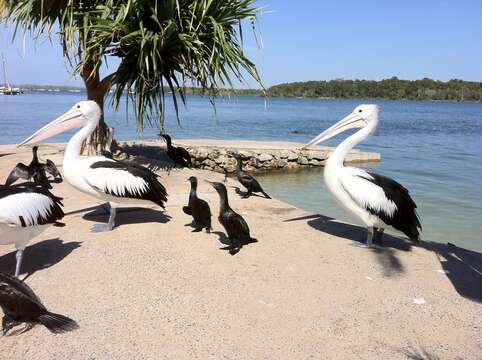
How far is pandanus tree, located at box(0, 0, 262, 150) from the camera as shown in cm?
738

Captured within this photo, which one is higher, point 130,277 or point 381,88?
point 381,88

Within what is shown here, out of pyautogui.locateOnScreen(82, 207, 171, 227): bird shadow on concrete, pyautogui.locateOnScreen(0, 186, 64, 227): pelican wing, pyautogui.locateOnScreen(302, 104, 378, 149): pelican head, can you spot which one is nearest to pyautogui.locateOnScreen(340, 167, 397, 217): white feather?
pyautogui.locateOnScreen(302, 104, 378, 149): pelican head

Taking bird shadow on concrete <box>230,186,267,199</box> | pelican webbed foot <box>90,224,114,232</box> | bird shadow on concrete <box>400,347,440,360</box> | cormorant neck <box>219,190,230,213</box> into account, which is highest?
cormorant neck <box>219,190,230,213</box>

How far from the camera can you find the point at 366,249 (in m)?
4.75

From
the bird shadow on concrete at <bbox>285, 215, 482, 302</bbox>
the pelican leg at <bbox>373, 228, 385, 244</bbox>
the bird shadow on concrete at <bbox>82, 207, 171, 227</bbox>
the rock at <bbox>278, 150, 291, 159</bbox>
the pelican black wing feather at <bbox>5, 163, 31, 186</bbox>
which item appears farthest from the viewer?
the rock at <bbox>278, 150, 291, 159</bbox>

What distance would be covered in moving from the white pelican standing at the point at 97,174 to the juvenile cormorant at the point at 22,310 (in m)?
1.91

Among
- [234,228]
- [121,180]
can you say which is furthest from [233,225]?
[121,180]

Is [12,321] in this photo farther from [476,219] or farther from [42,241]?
[476,219]

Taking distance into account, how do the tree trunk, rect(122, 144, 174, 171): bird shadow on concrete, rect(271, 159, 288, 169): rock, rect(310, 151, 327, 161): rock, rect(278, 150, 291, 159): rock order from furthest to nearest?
rect(310, 151, 327, 161): rock < rect(278, 150, 291, 159): rock < rect(271, 159, 288, 169): rock < rect(122, 144, 174, 171): bird shadow on concrete < the tree trunk

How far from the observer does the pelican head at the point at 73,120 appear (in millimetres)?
4875

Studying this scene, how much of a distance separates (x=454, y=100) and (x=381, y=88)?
21.3 m

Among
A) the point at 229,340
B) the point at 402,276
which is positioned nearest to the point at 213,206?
the point at 402,276

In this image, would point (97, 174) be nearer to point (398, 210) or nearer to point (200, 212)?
point (200, 212)

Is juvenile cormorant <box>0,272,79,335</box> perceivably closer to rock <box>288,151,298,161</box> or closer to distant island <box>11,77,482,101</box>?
rock <box>288,151,298,161</box>
